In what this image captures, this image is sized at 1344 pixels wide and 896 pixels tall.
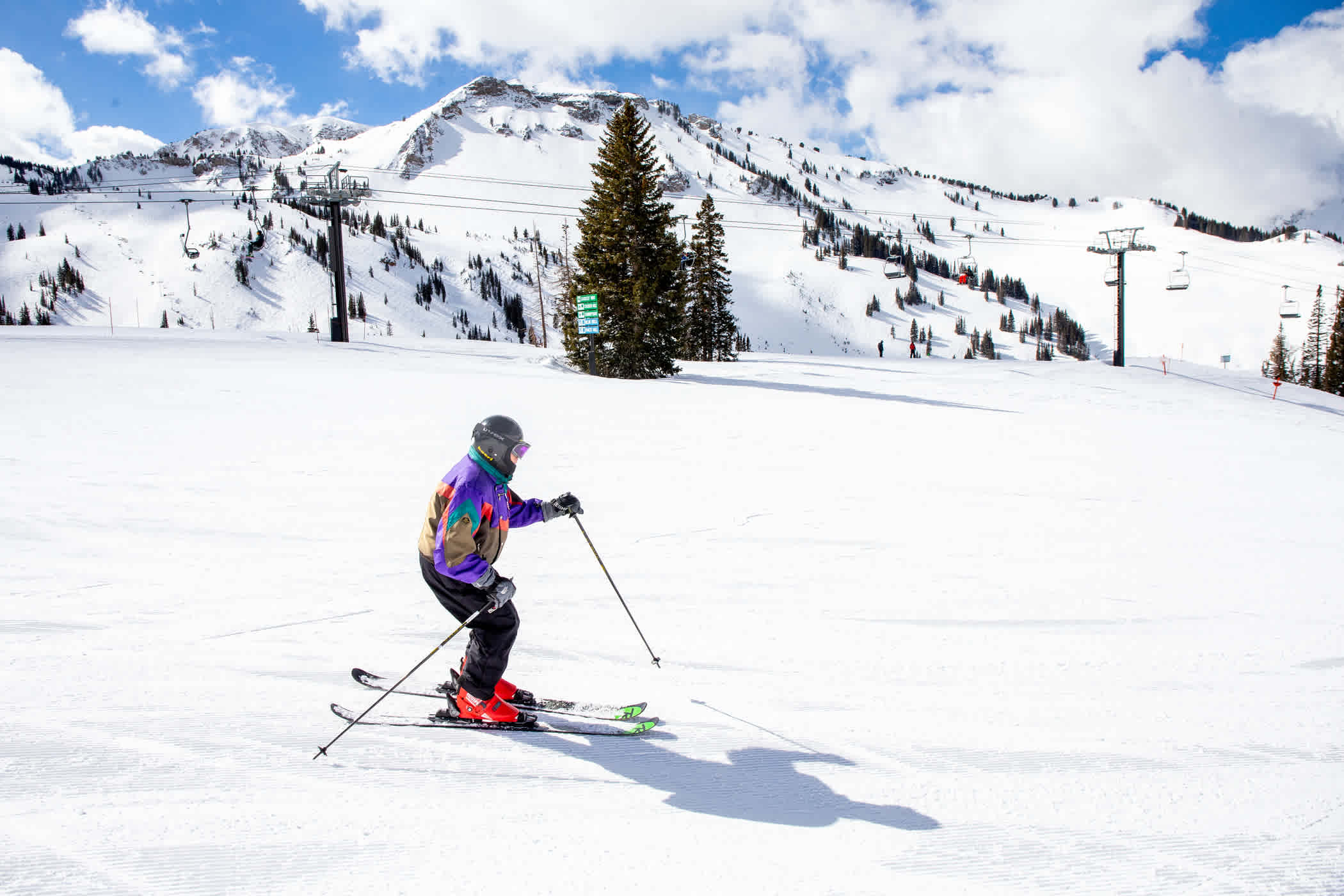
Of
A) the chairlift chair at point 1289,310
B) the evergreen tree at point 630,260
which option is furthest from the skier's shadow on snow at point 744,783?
the chairlift chair at point 1289,310

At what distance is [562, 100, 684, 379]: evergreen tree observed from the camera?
25.3 meters

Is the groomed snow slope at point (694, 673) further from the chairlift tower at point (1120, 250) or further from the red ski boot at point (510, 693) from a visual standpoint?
the chairlift tower at point (1120, 250)

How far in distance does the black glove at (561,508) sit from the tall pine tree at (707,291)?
3738 centimetres

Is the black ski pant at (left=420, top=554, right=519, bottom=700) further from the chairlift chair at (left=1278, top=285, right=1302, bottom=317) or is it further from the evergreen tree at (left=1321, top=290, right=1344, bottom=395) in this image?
the evergreen tree at (left=1321, top=290, right=1344, bottom=395)

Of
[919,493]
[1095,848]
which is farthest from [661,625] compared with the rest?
[919,493]

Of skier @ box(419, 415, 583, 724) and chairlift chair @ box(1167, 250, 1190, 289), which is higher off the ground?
chairlift chair @ box(1167, 250, 1190, 289)

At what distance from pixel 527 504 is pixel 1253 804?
405 centimetres

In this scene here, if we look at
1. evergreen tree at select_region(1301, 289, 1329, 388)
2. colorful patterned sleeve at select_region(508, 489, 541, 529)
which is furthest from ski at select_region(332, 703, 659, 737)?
evergreen tree at select_region(1301, 289, 1329, 388)

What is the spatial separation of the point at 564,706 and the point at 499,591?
1057 mm

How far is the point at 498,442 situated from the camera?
3730 millimetres

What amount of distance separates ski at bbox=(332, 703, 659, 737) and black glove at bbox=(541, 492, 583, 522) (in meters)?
1.21

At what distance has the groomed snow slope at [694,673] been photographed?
3020 mm

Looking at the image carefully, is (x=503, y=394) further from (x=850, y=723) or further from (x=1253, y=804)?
(x=1253, y=804)

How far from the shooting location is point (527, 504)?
4148 mm
